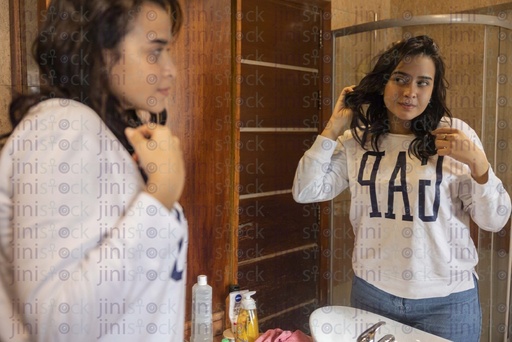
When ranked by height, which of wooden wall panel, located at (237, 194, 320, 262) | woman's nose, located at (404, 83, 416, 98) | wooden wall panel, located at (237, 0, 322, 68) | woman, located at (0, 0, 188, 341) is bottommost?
wooden wall panel, located at (237, 194, 320, 262)

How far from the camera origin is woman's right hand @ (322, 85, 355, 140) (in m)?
0.97

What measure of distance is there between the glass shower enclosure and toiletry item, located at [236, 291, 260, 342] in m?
0.26

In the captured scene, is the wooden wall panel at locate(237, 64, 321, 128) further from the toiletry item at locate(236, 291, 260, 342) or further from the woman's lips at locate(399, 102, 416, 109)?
the toiletry item at locate(236, 291, 260, 342)

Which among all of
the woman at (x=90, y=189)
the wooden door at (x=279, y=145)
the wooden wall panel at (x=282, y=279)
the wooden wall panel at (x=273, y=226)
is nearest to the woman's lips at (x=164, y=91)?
the woman at (x=90, y=189)

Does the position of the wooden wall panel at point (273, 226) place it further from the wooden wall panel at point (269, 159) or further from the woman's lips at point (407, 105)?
the woman's lips at point (407, 105)

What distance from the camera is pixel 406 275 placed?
916mm

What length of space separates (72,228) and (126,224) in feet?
0.21

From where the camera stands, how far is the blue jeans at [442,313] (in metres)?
0.91

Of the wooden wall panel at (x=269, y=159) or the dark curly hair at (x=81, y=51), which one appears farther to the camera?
the wooden wall panel at (x=269, y=159)

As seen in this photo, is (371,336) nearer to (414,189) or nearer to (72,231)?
(414,189)

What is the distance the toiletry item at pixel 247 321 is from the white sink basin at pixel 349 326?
0.43 ft

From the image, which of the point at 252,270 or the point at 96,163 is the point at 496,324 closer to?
the point at 252,270

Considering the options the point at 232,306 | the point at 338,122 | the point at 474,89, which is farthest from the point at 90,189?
the point at 474,89

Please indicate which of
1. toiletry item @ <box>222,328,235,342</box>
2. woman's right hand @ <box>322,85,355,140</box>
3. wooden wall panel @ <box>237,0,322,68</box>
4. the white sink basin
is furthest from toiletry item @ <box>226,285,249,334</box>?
wooden wall panel @ <box>237,0,322,68</box>
